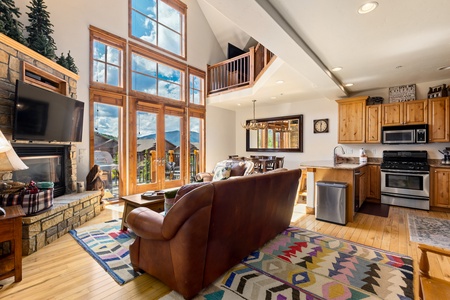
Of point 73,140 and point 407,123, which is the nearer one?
point 73,140

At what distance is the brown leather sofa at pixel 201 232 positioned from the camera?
5.17 feet

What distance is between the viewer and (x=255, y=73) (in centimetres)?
560

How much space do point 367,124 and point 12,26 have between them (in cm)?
657

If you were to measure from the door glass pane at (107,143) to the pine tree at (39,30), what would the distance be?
1.33 metres

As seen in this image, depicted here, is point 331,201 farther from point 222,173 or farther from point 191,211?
point 191,211

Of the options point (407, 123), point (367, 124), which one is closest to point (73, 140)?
point (367, 124)

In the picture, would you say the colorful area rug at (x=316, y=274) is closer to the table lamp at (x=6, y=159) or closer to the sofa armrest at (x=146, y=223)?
the sofa armrest at (x=146, y=223)

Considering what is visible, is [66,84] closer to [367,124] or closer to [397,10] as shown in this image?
[397,10]

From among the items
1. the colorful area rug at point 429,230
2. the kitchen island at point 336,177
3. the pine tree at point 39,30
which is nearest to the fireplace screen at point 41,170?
the pine tree at point 39,30

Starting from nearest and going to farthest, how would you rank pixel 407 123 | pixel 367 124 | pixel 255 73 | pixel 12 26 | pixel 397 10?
pixel 397 10
pixel 12 26
pixel 407 123
pixel 367 124
pixel 255 73

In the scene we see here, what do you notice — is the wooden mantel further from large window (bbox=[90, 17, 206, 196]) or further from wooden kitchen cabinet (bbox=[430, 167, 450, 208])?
wooden kitchen cabinet (bbox=[430, 167, 450, 208])

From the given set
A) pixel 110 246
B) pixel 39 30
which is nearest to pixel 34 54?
pixel 39 30

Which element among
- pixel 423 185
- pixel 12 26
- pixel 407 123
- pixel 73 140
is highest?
pixel 12 26

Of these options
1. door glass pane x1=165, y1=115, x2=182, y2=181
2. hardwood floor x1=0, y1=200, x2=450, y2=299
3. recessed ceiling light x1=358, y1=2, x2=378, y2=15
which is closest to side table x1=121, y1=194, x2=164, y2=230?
hardwood floor x1=0, y1=200, x2=450, y2=299
